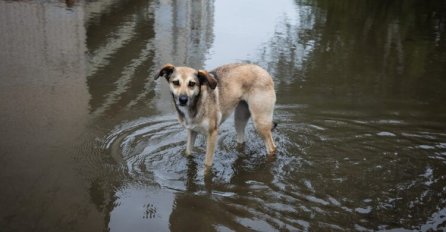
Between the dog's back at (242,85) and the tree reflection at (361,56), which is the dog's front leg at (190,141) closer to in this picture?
the dog's back at (242,85)

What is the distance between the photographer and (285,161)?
673 centimetres

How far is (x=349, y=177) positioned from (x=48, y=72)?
22.6ft

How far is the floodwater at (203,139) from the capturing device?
16.9 feet

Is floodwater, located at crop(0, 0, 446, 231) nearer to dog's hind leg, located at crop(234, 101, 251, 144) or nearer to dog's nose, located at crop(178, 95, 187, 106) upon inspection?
dog's hind leg, located at crop(234, 101, 251, 144)

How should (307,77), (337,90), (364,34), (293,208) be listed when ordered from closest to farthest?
(293,208), (337,90), (307,77), (364,34)

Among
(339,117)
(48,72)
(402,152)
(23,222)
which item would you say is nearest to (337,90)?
(339,117)

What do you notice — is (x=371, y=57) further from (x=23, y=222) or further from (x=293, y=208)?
(x=23, y=222)

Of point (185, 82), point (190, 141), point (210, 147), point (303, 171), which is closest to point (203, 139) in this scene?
point (190, 141)

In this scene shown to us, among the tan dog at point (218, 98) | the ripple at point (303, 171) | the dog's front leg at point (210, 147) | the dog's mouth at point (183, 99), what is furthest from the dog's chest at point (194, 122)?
the ripple at point (303, 171)

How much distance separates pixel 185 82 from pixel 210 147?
3.50 ft

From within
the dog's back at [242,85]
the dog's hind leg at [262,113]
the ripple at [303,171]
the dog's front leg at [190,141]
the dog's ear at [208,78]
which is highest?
the dog's ear at [208,78]

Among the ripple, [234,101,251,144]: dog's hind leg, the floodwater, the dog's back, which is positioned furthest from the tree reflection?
the dog's back

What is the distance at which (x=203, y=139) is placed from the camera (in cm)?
742

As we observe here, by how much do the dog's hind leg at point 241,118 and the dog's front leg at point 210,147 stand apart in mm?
928
